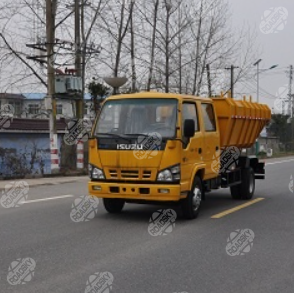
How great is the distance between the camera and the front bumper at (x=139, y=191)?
8344 mm

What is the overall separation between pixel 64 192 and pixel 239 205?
193 inches

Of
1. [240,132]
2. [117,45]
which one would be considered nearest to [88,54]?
[117,45]

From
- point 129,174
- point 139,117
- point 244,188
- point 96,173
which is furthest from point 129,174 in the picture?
point 244,188

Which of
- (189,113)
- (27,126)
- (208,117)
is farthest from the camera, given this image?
(27,126)

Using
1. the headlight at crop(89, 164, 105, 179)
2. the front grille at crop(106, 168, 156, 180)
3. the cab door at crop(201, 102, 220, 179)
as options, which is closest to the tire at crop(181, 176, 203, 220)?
the cab door at crop(201, 102, 220, 179)

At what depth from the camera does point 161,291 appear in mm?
5102

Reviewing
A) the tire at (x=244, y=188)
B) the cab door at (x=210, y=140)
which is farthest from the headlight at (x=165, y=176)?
the tire at (x=244, y=188)

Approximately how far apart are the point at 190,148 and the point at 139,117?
3.52 feet

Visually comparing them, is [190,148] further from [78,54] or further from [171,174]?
[78,54]

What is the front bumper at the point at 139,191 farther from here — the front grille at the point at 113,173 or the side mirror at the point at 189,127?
the side mirror at the point at 189,127

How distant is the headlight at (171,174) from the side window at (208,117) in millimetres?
1573

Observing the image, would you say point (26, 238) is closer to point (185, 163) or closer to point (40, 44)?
point (185, 163)

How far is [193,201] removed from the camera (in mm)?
9031

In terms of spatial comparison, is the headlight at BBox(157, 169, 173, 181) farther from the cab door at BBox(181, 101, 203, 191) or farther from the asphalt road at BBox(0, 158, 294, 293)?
the asphalt road at BBox(0, 158, 294, 293)
